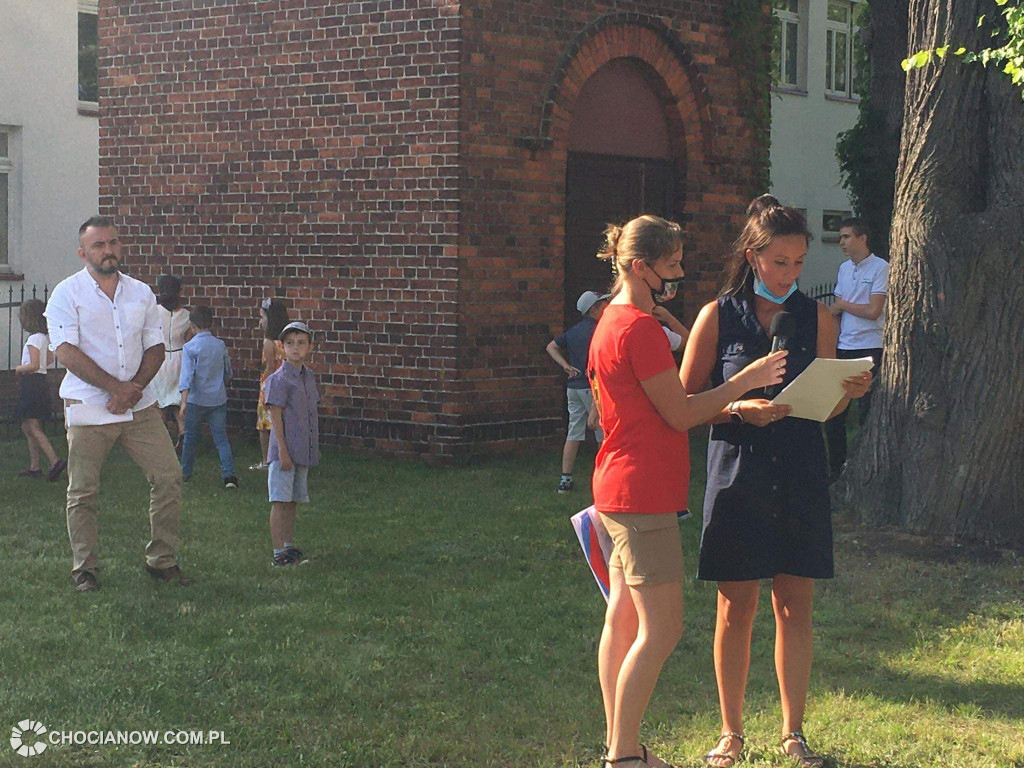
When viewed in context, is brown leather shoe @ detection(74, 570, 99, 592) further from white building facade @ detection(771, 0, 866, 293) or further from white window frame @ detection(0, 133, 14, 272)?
white building facade @ detection(771, 0, 866, 293)

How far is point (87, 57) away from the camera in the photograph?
20984 mm

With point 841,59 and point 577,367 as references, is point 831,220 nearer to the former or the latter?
point 841,59

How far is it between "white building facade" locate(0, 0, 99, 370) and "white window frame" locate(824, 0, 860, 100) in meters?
15.6

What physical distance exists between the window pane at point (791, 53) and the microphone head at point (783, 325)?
25.1 metres

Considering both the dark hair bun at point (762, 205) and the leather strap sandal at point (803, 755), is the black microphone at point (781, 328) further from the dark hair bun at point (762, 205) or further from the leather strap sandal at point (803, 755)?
the leather strap sandal at point (803, 755)

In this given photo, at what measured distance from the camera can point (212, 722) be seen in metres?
5.76

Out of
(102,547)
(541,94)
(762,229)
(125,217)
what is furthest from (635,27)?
(762,229)

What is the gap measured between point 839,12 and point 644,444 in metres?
27.2

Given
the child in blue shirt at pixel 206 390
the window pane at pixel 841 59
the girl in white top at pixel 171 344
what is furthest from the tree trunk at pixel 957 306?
the window pane at pixel 841 59

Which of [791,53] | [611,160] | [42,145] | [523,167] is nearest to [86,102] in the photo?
[42,145]

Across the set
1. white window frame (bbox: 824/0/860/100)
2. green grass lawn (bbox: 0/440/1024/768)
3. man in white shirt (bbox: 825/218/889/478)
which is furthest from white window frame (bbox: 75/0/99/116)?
white window frame (bbox: 824/0/860/100)

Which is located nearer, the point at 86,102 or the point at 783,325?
the point at 783,325

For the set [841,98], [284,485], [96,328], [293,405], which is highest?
[841,98]

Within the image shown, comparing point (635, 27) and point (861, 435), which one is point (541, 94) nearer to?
point (635, 27)
